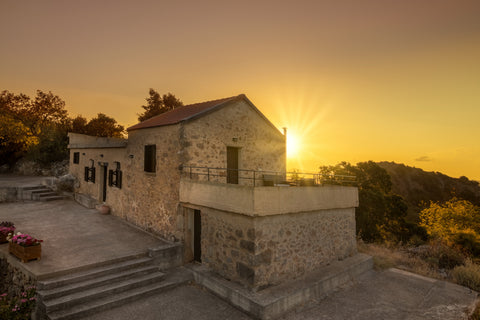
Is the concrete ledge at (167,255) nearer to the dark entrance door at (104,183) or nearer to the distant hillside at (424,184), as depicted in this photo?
the dark entrance door at (104,183)

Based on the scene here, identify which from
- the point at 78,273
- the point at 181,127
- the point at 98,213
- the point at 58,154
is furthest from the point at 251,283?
the point at 58,154

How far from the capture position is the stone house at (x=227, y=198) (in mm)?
7598

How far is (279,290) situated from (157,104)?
2783 centimetres

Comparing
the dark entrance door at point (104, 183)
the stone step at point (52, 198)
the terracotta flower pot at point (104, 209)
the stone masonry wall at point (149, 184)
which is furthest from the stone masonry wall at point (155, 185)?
the stone step at point (52, 198)

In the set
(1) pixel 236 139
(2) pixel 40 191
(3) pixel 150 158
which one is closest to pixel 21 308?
(3) pixel 150 158

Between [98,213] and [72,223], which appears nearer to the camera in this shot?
[72,223]

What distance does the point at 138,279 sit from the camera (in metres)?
7.97

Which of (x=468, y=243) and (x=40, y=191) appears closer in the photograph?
(x=468, y=243)

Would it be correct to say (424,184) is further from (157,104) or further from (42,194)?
(42,194)

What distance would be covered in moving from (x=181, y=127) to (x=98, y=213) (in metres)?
8.55

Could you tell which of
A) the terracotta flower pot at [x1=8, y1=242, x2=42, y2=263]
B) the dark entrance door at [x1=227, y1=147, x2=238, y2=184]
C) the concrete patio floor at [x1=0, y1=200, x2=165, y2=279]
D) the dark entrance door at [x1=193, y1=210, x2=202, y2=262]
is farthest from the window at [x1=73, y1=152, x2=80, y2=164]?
the dark entrance door at [x1=193, y1=210, x2=202, y2=262]

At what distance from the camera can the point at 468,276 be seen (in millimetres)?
9539

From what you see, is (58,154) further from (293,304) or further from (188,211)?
(293,304)

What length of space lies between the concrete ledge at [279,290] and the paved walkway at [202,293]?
24 cm
